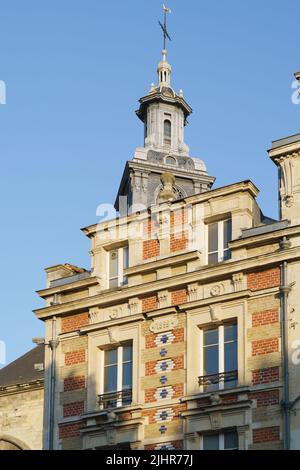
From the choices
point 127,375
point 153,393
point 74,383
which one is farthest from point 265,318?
point 74,383

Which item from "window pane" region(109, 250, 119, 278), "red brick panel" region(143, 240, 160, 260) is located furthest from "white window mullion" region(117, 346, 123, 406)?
"red brick panel" region(143, 240, 160, 260)

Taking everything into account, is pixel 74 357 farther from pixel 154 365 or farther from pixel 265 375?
pixel 265 375

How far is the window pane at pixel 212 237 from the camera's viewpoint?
93.0ft

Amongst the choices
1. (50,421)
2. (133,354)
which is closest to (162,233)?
(133,354)

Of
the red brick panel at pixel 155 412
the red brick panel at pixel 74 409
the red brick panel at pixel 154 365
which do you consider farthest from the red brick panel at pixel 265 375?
the red brick panel at pixel 74 409

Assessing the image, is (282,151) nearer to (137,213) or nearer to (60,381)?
(137,213)

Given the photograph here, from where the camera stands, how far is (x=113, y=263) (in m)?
30.2

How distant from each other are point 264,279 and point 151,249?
355 centimetres

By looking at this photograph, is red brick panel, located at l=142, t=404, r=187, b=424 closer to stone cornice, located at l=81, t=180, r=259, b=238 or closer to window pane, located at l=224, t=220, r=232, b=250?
window pane, located at l=224, t=220, r=232, b=250

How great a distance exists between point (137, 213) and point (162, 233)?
1101 mm

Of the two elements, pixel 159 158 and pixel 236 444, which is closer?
pixel 236 444

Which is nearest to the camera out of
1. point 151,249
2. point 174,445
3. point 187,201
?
point 174,445

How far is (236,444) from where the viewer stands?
26094 mm

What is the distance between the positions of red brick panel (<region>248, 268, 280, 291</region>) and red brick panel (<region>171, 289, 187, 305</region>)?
5.71 ft
